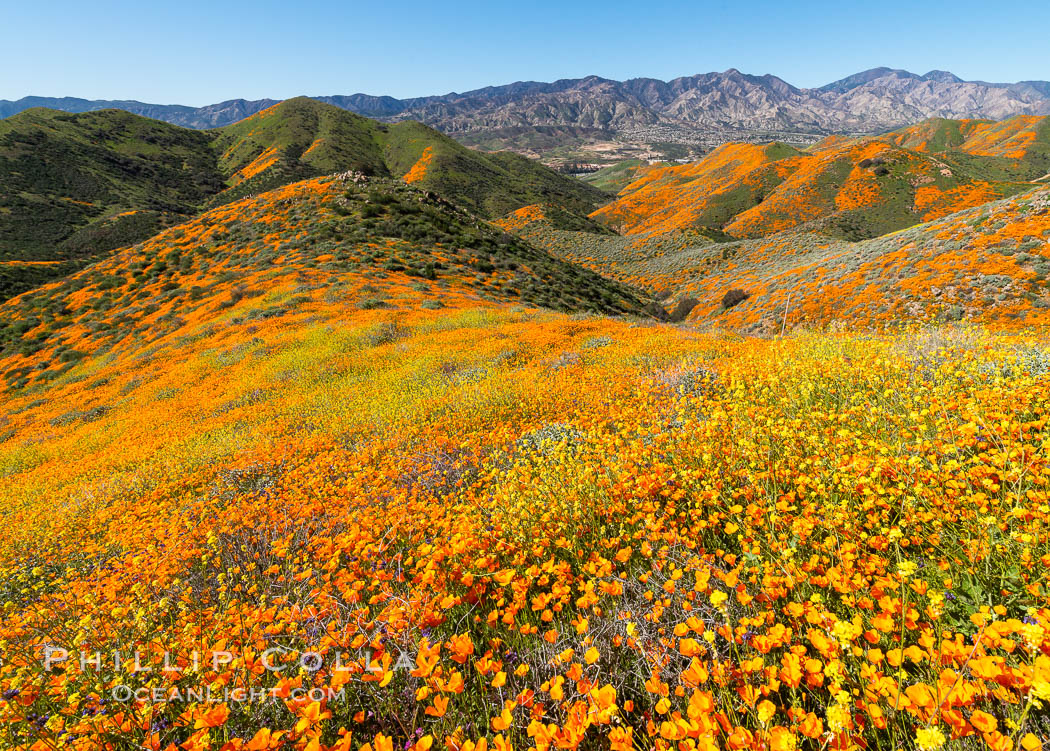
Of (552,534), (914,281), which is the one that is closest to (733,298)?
(914,281)

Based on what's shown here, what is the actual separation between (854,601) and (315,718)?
8.18ft

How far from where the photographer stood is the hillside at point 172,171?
5828 cm

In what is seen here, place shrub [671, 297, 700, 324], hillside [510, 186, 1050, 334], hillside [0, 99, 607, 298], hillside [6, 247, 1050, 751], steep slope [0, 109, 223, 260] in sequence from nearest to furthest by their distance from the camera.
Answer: hillside [6, 247, 1050, 751] → hillside [510, 186, 1050, 334] → shrub [671, 297, 700, 324] → hillside [0, 99, 607, 298] → steep slope [0, 109, 223, 260]

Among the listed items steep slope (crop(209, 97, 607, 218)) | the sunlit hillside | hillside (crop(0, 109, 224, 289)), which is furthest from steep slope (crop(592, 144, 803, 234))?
hillside (crop(0, 109, 224, 289))

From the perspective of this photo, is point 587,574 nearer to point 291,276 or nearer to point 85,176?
point 291,276

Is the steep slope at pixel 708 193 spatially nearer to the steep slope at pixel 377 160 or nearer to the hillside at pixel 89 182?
the steep slope at pixel 377 160

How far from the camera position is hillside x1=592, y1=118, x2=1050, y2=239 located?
43.9m

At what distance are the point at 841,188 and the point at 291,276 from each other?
195 feet

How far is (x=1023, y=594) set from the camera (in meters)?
2.00

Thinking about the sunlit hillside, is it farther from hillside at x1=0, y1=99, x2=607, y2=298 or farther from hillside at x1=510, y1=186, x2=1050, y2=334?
hillside at x1=0, y1=99, x2=607, y2=298

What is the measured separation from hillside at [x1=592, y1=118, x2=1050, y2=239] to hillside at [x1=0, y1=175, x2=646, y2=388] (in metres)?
30.1

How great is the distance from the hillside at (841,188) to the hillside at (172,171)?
22.8m

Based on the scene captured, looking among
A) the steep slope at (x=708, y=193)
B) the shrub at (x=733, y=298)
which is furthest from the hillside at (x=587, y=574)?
the steep slope at (x=708, y=193)

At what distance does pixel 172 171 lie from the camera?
87312 millimetres
